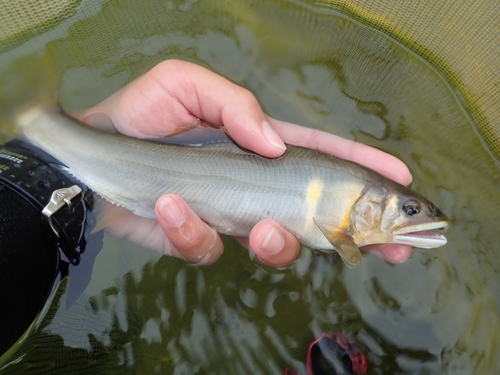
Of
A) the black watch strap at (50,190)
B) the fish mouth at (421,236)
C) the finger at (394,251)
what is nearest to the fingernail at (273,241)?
the fish mouth at (421,236)

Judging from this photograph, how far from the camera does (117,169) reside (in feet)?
7.34

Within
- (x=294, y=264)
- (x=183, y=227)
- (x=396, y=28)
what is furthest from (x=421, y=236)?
(x=396, y=28)

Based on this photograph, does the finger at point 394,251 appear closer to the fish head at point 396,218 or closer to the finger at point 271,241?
the fish head at point 396,218

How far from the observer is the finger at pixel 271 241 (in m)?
2.00

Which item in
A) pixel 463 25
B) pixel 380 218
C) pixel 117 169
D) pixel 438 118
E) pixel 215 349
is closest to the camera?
pixel 380 218

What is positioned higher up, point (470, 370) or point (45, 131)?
point (45, 131)

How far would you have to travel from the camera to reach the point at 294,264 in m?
2.66

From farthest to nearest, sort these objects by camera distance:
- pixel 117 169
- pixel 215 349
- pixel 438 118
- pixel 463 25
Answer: pixel 438 118, pixel 463 25, pixel 215 349, pixel 117 169

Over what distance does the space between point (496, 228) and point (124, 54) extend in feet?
9.89

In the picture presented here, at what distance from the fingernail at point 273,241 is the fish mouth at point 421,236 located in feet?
1.95

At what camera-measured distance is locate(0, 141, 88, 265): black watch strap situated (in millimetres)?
1983

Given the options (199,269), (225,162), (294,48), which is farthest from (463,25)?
(199,269)

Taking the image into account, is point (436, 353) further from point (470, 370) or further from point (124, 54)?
point (124, 54)

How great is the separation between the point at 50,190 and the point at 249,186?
1028mm
